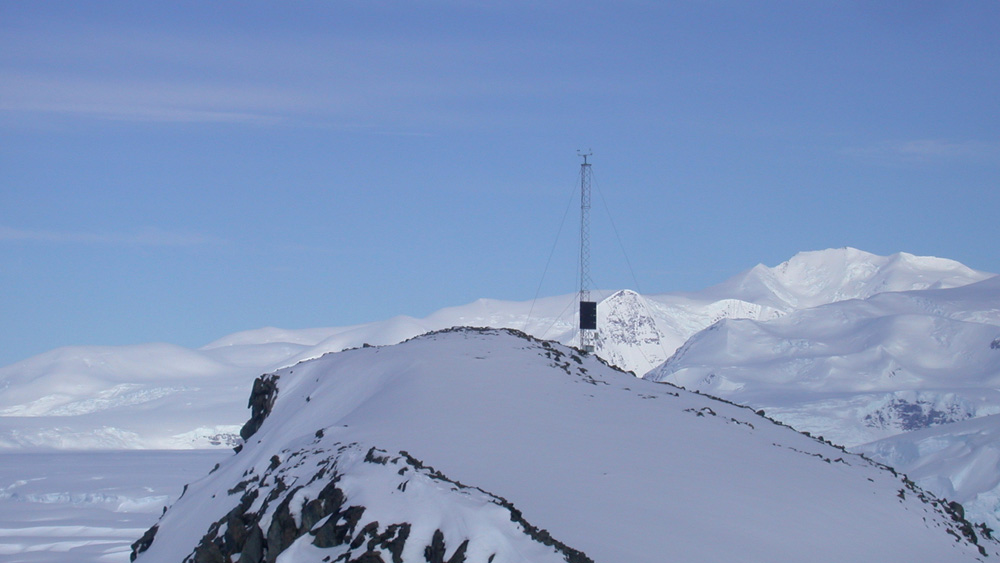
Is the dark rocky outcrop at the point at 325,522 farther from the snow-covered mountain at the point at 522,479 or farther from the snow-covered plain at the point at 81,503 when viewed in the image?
the snow-covered plain at the point at 81,503

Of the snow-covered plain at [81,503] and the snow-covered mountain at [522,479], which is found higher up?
the snow-covered mountain at [522,479]

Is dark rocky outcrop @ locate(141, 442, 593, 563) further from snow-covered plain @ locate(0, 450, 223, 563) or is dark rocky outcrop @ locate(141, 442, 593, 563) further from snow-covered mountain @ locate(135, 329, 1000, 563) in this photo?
snow-covered plain @ locate(0, 450, 223, 563)

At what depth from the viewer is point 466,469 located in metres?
30.4

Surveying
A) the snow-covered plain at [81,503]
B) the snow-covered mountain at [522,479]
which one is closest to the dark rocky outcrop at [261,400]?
the snow-covered mountain at [522,479]

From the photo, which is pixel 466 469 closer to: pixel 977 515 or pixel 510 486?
pixel 510 486

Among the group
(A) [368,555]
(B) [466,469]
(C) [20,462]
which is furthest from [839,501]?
(C) [20,462]

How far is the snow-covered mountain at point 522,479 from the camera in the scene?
2542cm

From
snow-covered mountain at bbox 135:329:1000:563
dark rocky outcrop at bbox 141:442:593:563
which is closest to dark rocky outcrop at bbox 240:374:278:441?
snow-covered mountain at bbox 135:329:1000:563

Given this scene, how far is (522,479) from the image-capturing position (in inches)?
1187

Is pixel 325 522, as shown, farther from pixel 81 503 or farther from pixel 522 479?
pixel 81 503

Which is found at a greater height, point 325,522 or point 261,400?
point 325,522

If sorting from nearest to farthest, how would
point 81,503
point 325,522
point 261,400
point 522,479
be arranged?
point 325,522, point 522,479, point 261,400, point 81,503

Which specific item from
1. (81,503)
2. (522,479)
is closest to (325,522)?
(522,479)

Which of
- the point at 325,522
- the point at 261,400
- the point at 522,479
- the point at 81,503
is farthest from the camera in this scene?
the point at 81,503
